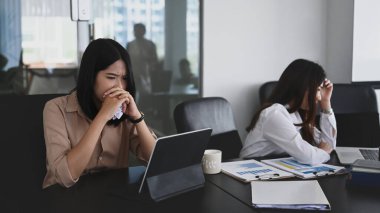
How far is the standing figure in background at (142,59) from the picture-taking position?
10.3 ft

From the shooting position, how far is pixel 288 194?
139cm

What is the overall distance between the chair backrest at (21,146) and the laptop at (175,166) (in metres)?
0.58

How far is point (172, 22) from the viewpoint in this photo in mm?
3227

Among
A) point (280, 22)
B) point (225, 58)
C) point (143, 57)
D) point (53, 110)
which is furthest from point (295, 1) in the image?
point (53, 110)

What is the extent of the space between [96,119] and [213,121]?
87cm

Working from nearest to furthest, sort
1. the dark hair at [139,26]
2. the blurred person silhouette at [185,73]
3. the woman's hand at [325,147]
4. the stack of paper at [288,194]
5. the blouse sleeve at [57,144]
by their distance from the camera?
the stack of paper at [288,194] → the blouse sleeve at [57,144] → the woman's hand at [325,147] → the dark hair at [139,26] → the blurred person silhouette at [185,73]

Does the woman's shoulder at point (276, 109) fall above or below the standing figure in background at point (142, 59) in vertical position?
below

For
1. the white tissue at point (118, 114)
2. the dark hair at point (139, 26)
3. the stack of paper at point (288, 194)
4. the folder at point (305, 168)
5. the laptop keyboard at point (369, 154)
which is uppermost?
the dark hair at point (139, 26)

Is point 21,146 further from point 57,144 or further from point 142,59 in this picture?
point 142,59

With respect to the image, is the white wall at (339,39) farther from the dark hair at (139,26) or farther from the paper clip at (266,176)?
the paper clip at (266,176)

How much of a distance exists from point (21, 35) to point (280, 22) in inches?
79.4

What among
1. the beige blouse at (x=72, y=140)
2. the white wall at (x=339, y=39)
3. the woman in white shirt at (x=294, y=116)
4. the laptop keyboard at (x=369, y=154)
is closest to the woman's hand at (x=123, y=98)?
the beige blouse at (x=72, y=140)

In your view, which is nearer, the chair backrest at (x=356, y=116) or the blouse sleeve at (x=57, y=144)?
the blouse sleeve at (x=57, y=144)

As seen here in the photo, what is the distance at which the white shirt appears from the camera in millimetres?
1883
